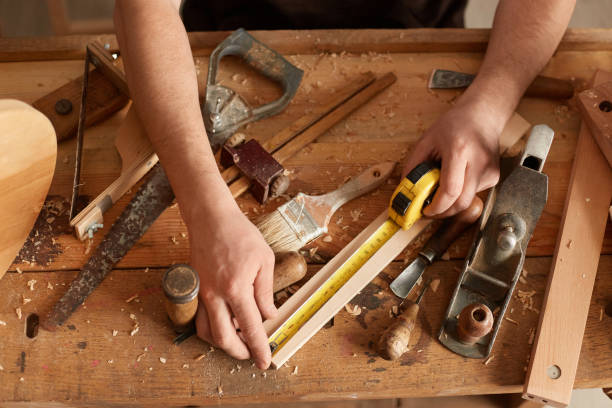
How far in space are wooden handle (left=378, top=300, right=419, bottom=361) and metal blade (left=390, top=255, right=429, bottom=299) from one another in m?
0.06

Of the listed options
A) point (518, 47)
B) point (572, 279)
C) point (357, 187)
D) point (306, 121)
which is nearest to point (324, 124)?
point (306, 121)

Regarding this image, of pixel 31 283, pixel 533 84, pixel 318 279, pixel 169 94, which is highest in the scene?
pixel 533 84

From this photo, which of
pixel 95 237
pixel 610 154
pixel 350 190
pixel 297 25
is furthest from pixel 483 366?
pixel 297 25

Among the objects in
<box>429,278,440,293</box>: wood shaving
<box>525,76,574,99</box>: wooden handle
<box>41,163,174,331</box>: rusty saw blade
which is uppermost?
<box>525,76,574,99</box>: wooden handle

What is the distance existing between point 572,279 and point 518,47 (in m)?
0.61

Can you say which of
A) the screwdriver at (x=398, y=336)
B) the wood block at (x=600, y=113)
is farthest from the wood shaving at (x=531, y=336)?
the wood block at (x=600, y=113)

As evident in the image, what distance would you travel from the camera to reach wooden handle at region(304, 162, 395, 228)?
128 cm

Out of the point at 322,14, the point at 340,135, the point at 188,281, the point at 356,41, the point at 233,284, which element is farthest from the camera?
the point at 322,14

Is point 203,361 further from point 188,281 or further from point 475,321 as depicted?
point 475,321

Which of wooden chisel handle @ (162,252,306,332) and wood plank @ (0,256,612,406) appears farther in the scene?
wood plank @ (0,256,612,406)

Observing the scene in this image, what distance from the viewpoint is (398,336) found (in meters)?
1.12

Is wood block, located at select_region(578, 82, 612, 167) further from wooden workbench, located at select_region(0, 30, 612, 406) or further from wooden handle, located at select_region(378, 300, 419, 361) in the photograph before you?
wooden handle, located at select_region(378, 300, 419, 361)

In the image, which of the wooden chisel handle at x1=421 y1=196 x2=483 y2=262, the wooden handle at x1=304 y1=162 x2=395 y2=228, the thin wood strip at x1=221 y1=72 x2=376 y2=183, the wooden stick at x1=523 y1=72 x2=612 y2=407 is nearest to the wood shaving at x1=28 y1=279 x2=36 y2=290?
the thin wood strip at x1=221 y1=72 x2=376 y2=183

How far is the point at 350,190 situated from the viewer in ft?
4.28
